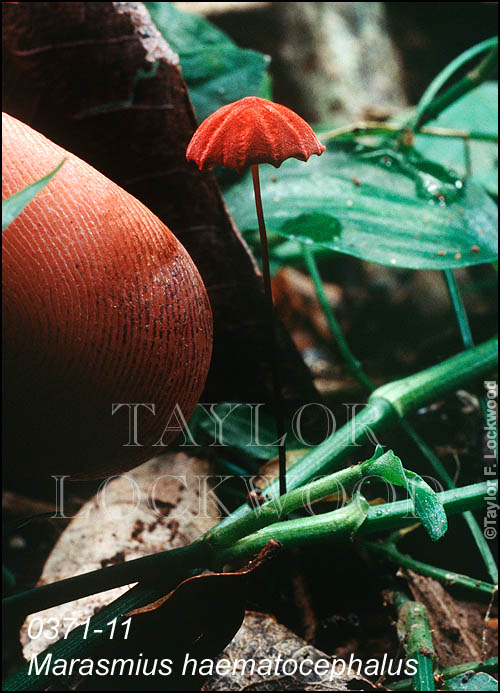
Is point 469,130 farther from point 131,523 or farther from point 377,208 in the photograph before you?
point 131,523

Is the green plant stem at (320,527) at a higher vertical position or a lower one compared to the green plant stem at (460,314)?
lower

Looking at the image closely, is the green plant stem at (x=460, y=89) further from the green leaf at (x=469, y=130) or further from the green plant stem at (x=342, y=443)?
the green plant stem at (x=342, y=443)

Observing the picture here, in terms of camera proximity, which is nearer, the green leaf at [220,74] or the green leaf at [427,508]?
the green leaf at [427,508]

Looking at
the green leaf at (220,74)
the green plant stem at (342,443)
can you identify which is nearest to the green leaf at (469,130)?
the green leaf at (220,74)

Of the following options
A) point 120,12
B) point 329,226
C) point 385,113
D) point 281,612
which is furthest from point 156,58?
point 385,113

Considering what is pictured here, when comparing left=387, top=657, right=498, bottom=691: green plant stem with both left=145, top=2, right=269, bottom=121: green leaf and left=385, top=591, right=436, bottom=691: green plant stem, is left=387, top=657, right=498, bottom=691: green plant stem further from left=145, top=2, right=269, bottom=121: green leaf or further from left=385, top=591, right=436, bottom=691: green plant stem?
left=145, top=2, right=269, bottom=121: green leaf

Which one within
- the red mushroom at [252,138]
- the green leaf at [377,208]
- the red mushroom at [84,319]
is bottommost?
the red mushroom at [84,319]

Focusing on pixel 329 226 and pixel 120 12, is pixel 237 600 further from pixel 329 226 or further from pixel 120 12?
pixel 120 12
